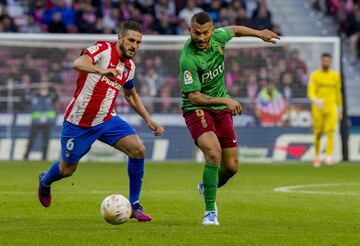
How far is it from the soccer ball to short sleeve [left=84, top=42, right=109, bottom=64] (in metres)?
1.63

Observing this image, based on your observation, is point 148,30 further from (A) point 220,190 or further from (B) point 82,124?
(B) point 82,124

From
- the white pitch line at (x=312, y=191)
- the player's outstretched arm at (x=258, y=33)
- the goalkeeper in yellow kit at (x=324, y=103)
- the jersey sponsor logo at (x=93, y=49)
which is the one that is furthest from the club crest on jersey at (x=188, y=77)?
the goalkeeper in yellow kit at (x=324, y=103)

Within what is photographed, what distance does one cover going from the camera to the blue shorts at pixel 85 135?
12289mm

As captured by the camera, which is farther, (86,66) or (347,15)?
(347,15)

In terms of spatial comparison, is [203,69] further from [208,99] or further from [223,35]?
[223,35]

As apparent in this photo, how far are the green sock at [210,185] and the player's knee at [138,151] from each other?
0.77m

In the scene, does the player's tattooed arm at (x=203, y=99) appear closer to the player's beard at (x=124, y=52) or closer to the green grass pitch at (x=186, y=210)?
the player's beard at (x=124, y=52)

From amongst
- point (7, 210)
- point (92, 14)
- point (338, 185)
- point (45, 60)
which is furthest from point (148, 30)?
point (7, 210)

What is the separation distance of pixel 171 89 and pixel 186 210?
12.4 m

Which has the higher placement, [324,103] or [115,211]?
[115,211]

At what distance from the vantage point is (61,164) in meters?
12.6

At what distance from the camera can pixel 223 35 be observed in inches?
489

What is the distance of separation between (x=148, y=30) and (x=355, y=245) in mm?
20303

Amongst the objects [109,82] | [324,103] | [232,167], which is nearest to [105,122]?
[109,82]
